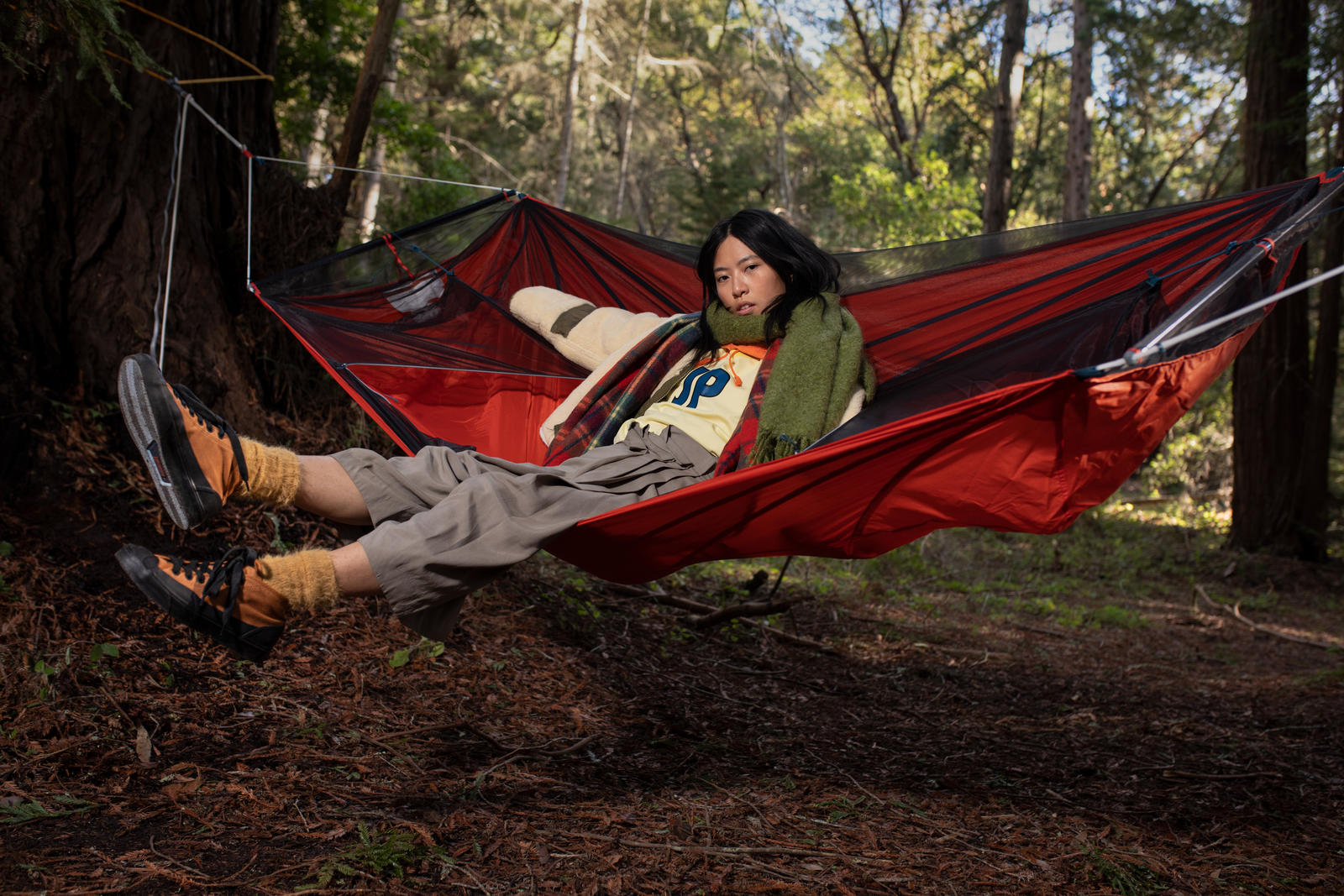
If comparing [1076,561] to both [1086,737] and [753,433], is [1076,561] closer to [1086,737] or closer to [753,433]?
[1086,737]

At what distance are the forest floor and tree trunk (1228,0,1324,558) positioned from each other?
8.94ft

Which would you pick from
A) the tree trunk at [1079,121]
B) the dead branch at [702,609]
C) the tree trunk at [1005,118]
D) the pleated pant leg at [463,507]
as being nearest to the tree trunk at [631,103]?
the tree trunk at [1005,118]

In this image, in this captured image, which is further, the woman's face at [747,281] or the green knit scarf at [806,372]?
the woman's face at [747,281]

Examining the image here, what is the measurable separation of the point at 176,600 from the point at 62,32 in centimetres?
154

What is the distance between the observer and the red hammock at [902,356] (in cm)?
158

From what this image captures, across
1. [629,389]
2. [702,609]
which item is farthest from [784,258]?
[702,609]

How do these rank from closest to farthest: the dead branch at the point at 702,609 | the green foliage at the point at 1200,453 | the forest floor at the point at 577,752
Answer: the forest floor at the point at 577,752 → the dead branch at the point at 702,609 → the green foliage at the point at 1200,453

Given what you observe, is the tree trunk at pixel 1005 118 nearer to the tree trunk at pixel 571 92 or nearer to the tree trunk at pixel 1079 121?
the tree trunk at pixel 1079 121

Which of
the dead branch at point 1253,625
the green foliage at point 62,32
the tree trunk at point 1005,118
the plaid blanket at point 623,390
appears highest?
the tree trunk at point 1005,118

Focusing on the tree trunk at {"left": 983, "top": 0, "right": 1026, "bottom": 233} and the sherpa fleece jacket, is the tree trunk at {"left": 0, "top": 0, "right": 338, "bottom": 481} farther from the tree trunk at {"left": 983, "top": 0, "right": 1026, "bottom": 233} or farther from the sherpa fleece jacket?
the tree trunk at {"left": 983, "top": 0, "right": 1026, "bottom": 233}

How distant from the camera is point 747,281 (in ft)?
7.08

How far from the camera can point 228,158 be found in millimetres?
2639

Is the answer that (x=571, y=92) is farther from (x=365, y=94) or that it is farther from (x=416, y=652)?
(x=416, y=652)

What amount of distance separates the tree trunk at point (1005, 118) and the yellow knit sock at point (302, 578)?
20.5ft
